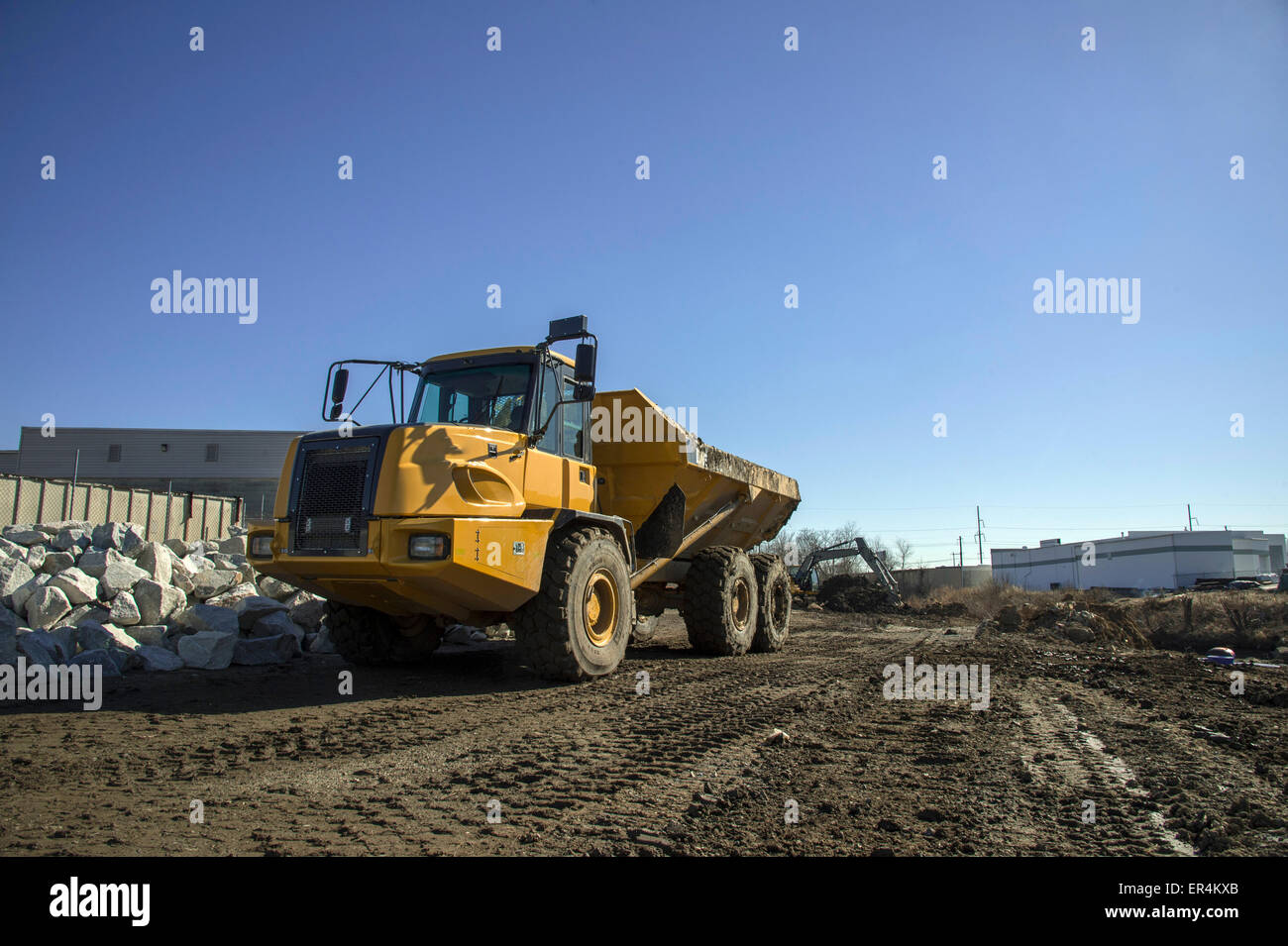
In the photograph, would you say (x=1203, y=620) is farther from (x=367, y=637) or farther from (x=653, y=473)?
(x=367, y=637)

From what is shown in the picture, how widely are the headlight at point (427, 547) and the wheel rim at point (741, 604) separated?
5249mm

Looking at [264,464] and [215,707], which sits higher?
[264,464]

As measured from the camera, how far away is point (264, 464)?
4022cm

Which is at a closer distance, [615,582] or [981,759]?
[981,759]

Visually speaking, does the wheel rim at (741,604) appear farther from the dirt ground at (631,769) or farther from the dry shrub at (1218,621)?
the dry shrub at (1218,621)

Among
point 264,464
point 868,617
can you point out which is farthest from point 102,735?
point 264,464

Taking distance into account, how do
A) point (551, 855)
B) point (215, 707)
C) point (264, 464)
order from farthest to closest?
1. point (264, 464)
2. point (215, 707)
3. point (551, 855)

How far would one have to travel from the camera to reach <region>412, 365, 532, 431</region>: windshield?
7.20m

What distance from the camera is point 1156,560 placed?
2362 inches

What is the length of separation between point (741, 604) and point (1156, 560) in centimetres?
6323

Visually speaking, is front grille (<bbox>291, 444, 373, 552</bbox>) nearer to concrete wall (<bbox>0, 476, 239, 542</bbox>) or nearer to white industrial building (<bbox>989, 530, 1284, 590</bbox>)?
concrete wall (<bbox>0, 476, 239, 542</bbox>)
